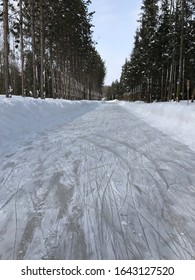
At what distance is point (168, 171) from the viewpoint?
535 cm

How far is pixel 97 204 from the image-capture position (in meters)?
3.85

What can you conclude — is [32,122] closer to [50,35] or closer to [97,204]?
[97,204]

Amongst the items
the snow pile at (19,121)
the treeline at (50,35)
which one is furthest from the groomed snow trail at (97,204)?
the treeline at (50,35)

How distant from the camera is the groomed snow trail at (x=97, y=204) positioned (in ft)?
9.44

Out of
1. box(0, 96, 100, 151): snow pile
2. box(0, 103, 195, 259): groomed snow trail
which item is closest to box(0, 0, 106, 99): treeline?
box(0, 96, 100, 151): snow pile

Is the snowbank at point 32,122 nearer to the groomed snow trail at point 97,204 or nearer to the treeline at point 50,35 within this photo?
the groomed snow trail at point 97,204

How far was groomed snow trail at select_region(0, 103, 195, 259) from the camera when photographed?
288cm

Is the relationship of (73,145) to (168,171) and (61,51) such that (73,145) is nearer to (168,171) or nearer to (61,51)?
(168,171)

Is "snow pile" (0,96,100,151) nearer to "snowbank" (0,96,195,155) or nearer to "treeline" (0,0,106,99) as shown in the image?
"snowbank" (0,96,195,155)

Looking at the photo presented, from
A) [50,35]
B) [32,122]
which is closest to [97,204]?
[32,122]

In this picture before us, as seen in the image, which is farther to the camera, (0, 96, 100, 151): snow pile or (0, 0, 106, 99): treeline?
Result: (0, 0, 106, 99): treeline

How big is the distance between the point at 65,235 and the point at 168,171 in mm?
2800

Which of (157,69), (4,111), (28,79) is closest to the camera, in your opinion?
(4,111)

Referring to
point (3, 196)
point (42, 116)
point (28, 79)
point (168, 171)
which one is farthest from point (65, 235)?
point (28, 79)
